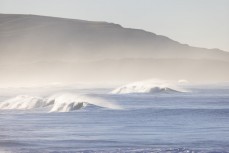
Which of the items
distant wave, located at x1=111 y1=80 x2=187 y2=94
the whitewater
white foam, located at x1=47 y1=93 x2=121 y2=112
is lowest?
the whitewater

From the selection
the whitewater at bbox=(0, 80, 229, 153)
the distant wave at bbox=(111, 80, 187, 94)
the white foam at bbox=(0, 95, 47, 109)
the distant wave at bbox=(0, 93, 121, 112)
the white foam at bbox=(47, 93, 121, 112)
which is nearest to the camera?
the whitewater at bbox=(0, 80, 229, 153)

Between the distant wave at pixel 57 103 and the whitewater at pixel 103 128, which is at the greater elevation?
the distant wave at pixel 57 103

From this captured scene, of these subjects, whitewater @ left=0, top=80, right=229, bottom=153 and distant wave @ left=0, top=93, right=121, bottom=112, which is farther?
distant wave @ left=0, top=93, right=121, bottom=112

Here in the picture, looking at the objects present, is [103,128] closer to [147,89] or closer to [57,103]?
[57,103]

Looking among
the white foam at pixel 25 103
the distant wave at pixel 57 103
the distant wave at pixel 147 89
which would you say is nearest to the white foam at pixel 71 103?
the distant wave at pixel 57 103

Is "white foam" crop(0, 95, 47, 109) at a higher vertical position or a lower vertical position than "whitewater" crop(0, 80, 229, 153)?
higher

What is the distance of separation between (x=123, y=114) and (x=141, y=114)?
1.34 m

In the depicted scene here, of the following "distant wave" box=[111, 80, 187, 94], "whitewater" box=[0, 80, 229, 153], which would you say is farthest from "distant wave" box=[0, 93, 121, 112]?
"distant wave" box=[111, 80, 187, 94]

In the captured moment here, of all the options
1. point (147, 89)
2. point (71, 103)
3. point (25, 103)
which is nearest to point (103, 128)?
point (71, 103)

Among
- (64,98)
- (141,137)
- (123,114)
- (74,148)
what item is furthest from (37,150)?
(64,98)

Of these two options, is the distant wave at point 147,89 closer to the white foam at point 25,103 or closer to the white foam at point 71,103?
the white foam at point 71,103

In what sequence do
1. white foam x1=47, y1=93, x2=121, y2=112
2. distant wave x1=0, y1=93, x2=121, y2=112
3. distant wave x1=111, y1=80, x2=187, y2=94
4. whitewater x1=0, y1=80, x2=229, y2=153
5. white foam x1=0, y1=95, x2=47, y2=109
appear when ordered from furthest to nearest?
distant wave x1=111, y1=80, x2=187, y2=94
white foam x1=0, y1=95, x2=47, y2=109
distant wave x1=0, y1=93, x2=121, y2=112
white foam x1=47, y1=93, x2=121, y2=112
whitewater x1=0, y1=80, x2=229, y2=153

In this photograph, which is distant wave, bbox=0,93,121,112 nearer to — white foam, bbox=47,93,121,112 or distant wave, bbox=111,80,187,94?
white foam, bbox=47,93,121,112

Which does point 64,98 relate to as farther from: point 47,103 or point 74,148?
point 74,148
